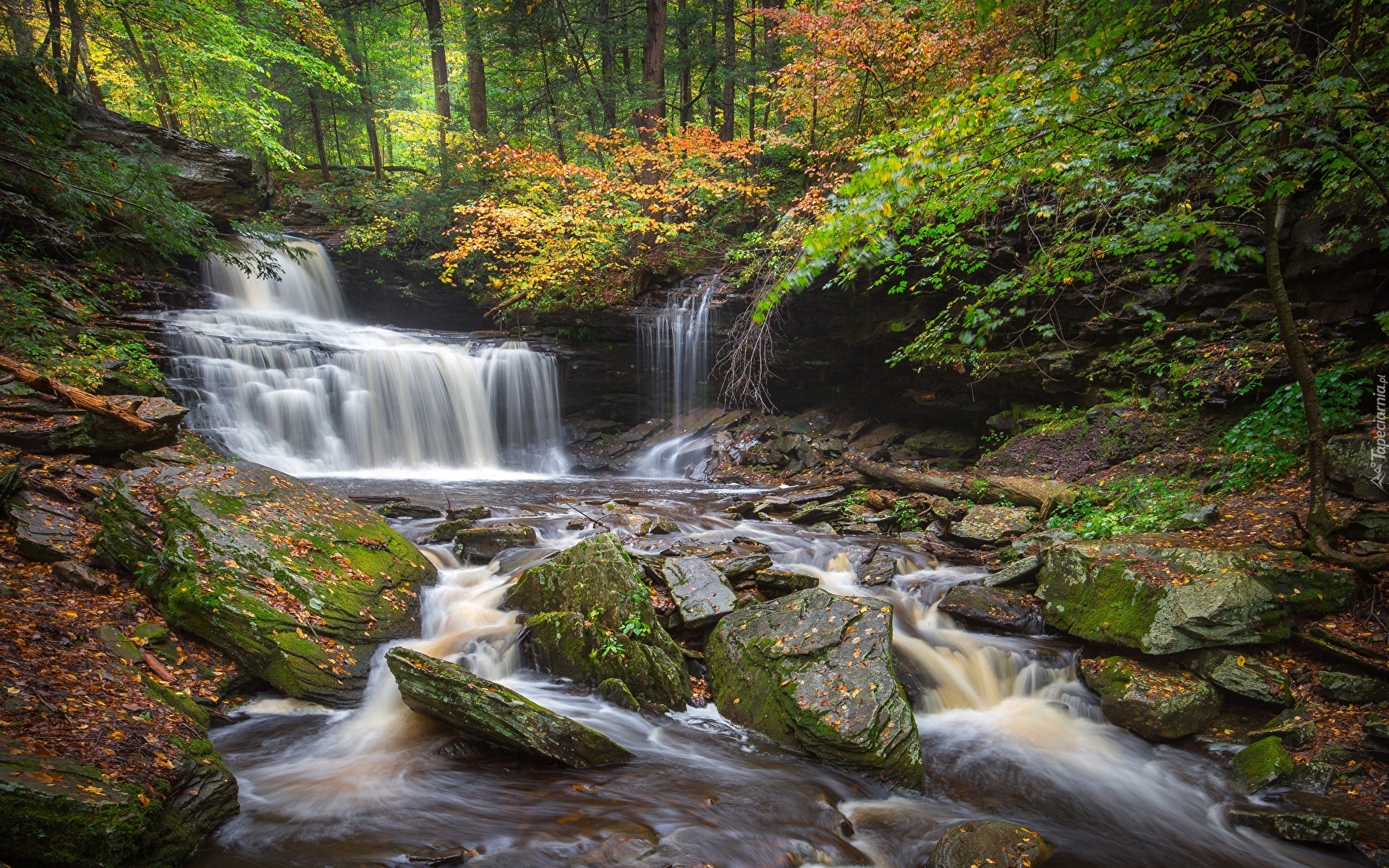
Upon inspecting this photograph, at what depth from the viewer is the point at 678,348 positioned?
15016mm

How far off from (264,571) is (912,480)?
8.43 m

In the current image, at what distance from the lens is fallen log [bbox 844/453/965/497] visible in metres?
9.30

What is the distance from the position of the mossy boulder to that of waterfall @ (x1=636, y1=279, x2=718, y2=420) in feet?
41.4

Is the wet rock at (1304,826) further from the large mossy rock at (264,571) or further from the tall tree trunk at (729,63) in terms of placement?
the tall tree trunk at (729,63)

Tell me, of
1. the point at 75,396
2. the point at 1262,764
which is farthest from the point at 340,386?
the point at 1262,764

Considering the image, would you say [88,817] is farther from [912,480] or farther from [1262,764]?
[912,480]

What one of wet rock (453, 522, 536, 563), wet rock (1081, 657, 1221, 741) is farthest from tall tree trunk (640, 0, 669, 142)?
wet rock (1081, 657, 1221, 741)

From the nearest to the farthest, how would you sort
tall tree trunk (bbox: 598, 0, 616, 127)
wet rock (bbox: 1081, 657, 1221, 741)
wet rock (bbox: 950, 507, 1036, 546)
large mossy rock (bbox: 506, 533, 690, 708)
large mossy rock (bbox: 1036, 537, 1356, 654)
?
wet rock (bbox: 1081, 657, 1221, 741) < large mossy rock (bbox: 1036, 537, 1356, 654) < large mossy rock (bbox: 506, 533, 690, 708) < wet rock (bbox: 950, 507, 1036, 546) < tall tree trunk (bbox: 598, 0, 616, 127)

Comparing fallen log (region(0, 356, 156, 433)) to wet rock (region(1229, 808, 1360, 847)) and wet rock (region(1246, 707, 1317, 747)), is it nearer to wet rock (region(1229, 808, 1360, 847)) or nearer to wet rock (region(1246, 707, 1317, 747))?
wet rock (region(1229, 808, 1360, 847))

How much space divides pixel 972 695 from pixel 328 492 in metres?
6.89

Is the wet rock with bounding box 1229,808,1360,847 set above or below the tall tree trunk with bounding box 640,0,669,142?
below

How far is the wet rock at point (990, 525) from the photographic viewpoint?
25.2 feet

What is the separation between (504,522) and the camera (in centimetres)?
877

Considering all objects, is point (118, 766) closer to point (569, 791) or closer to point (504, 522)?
point (569, 791)
